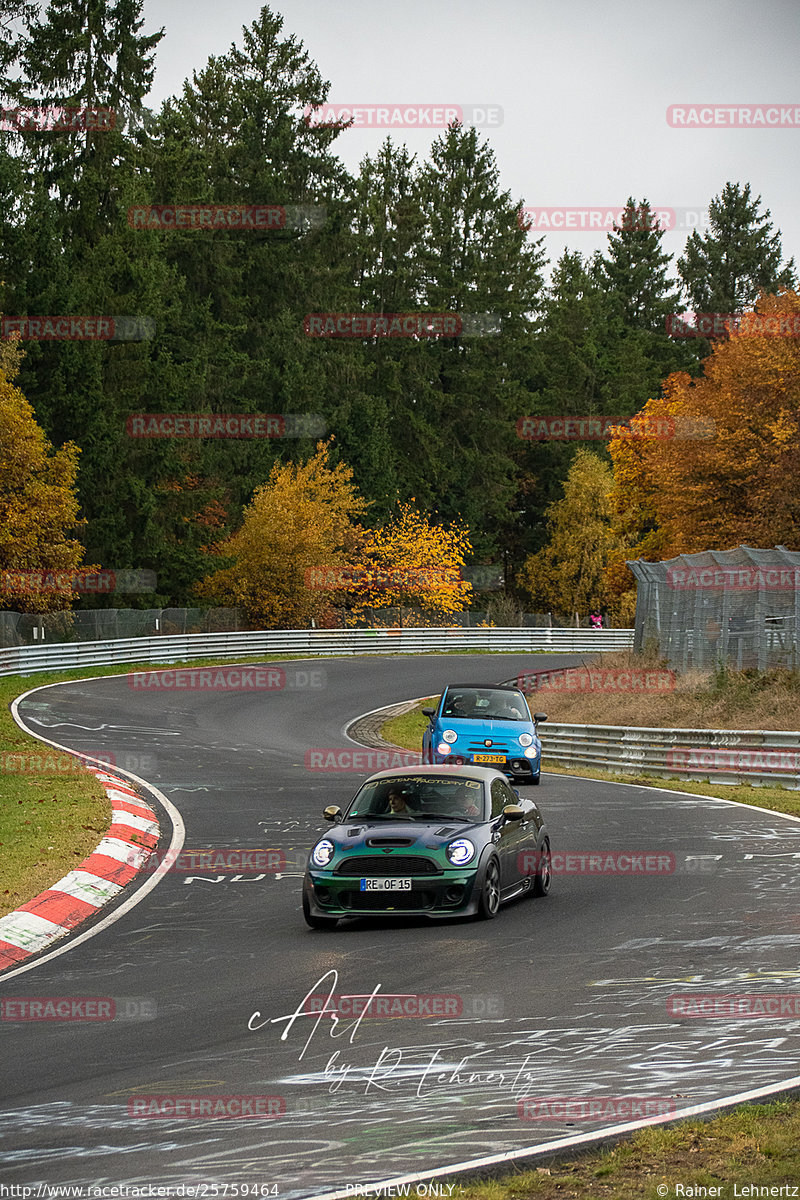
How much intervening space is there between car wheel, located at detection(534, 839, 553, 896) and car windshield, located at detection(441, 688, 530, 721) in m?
10.8

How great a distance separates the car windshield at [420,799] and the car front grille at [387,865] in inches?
30.3

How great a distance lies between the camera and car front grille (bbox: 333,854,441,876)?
38.7 feet

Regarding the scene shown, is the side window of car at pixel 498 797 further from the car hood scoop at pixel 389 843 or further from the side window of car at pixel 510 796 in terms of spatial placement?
the car hood scoop at pixel 389 843

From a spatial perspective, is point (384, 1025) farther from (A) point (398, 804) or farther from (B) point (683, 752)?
(B) point (683, 752)

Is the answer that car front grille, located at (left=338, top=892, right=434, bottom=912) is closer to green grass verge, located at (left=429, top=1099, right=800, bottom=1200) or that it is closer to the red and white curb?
the red and white curb

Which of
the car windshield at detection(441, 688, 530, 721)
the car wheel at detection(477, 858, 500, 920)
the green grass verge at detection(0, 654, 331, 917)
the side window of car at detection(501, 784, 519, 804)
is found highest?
the side window of car at detection(501, 784, 519, 804)

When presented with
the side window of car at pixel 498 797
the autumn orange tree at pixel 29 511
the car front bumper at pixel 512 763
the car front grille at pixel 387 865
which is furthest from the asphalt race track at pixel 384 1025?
the autumn orange tree at pixel 29 511

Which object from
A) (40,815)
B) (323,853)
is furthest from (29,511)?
Answer: (323,853)

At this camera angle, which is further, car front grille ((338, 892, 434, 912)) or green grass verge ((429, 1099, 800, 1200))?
car front grille ((338, 892, 434, 912))

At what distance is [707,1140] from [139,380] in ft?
202

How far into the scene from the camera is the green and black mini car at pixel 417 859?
38.6 ft

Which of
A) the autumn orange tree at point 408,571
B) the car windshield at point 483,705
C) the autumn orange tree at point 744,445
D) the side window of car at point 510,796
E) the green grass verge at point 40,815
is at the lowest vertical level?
the green grass verge at point 40,815

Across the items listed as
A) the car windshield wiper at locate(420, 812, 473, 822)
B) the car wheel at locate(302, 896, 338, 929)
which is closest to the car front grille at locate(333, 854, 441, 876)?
the car wheel at locate(302, 896, 338, 929)

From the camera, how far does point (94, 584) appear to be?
59.8 meters
